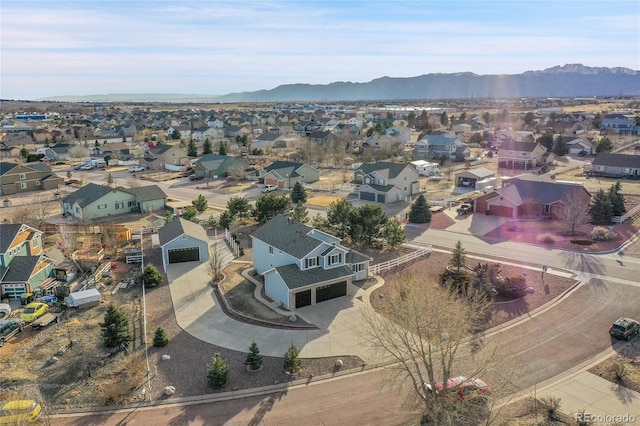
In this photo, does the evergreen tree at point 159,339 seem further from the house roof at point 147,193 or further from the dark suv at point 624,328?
the house roof at point 147,193

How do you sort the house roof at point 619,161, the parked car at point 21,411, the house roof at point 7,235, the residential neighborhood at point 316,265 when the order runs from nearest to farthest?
the parked car at point 21,411 < the residential neighborhood at point 316,265 < the house roof at point 7,235 < the house roof at point 619,161

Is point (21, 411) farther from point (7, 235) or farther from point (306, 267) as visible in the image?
point (7, 235)

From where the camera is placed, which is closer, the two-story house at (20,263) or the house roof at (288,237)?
the house roof at (288,237)

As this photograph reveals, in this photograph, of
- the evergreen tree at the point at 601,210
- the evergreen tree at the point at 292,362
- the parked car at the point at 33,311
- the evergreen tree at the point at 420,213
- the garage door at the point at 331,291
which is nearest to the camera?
the evergreen tree at the point at 292,362

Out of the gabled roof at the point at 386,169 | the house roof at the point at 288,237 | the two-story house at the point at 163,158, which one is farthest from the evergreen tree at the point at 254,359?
the two-story house at the point at 163,158

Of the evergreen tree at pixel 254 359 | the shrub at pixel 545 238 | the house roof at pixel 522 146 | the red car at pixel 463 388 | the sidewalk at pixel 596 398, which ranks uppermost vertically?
the house roof at pixel 522 146

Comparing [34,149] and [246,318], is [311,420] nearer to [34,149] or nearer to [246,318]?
[246,318]
